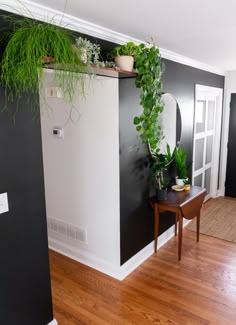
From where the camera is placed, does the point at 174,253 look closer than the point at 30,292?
No

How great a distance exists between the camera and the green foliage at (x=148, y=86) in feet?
6.97

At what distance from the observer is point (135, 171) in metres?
2.66

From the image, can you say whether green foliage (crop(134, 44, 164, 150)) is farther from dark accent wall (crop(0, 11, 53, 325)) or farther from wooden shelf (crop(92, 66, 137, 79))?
dark accent wall (crop(0, 11, 53, 325))

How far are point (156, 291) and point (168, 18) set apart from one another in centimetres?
228

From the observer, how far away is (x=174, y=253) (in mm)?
3088

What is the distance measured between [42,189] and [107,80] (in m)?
1.12

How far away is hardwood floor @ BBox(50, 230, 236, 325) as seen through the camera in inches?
84.5

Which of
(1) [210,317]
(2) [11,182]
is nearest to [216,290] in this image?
(1) [210,317]

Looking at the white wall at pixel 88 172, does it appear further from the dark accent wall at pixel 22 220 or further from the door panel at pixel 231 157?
the door panel at pixel 231 157

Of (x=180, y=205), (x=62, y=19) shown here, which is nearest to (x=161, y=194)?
(x=180, y=205)

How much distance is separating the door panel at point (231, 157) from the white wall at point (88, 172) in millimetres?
3114

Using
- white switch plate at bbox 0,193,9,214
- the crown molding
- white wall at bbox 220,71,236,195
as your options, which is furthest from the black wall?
white wall at bbox 220,71,236,195

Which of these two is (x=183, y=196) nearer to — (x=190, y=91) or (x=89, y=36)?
(x=190, y=91)

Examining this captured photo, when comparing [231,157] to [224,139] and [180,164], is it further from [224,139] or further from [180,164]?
[180,164]
